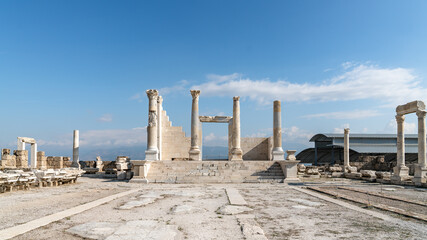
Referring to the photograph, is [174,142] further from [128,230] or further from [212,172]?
[128,230]

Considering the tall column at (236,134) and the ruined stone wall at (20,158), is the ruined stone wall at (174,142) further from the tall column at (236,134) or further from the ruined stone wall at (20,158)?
the ruined stone wall at (20,158)

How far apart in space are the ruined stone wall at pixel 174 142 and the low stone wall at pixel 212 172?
34.0 ft

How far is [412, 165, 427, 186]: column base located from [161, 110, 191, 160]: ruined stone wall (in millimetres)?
19208

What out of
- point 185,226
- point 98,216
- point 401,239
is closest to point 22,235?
point 98,216

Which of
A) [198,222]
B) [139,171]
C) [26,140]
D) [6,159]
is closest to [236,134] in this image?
[139,171]

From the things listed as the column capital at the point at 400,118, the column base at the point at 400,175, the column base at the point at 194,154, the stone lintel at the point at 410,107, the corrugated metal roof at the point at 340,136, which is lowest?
the column base at the point at 400,175

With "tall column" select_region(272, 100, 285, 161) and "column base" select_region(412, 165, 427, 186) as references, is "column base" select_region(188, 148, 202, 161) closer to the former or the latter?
"tall column" select_region(272, 100, 285, 161)

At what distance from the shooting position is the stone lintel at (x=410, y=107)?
710 inches

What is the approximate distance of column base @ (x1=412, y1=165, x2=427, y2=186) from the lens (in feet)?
54.7

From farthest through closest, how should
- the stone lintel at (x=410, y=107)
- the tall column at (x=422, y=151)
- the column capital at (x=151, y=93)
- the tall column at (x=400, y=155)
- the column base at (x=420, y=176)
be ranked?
the column capital at (x=151, y=93)
the tall column at (x=400, y=155)
the stone lintel at (x=410, y=107)
the tall column at (x=422, y=151)
the column base at (x=420, y=176)

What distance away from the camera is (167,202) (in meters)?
10.2

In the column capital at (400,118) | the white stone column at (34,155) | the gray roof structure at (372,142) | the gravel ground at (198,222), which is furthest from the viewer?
the gray roof structure at (372,142)

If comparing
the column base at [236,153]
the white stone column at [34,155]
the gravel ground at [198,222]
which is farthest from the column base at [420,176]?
the white stone column at [34,155]

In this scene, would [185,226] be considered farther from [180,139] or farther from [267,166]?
[180,139]
